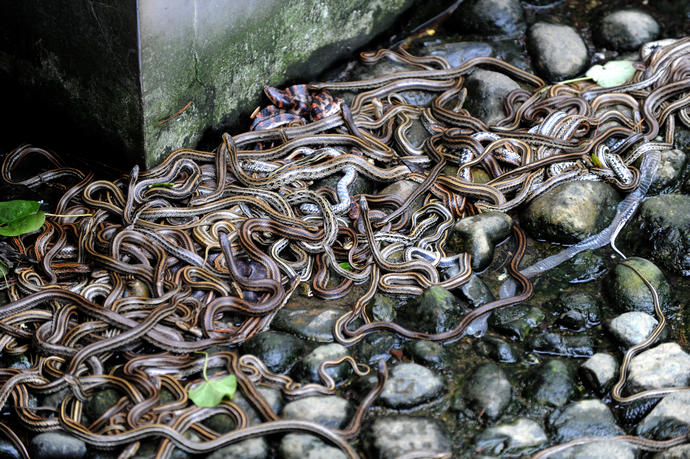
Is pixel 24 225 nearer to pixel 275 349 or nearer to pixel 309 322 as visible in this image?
pixel 275 349

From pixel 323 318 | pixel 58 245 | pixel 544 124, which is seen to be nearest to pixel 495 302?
pixel 323 318

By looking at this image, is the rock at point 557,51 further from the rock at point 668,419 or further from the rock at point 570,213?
the rock at point 668,419

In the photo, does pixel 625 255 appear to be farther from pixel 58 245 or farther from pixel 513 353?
pixel 58 245

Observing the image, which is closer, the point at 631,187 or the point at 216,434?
the point at 216,434

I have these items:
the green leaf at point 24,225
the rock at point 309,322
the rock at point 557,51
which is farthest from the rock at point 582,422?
the rock at point 557,51

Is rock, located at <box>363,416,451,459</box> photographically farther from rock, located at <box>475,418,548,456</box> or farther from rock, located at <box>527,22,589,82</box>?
rock, located at <box>527,22,589,82</box>
